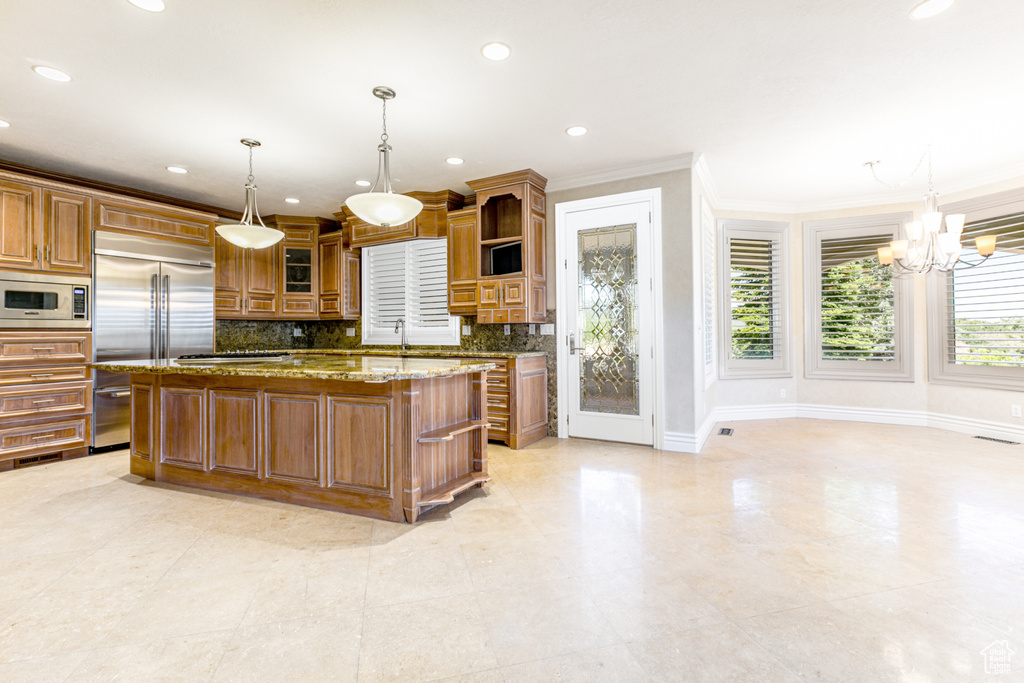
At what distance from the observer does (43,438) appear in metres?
4.12

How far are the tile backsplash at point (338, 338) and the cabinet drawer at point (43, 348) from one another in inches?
67.5

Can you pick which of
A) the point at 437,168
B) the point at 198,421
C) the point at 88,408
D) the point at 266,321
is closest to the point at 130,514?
the point at 198,421

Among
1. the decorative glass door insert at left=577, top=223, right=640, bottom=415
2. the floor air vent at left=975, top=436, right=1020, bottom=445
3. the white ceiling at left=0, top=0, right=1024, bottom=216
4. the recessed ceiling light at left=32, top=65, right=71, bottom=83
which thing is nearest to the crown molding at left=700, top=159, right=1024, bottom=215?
the white ceiling at left=0, top=0, right=1024, bottom=216

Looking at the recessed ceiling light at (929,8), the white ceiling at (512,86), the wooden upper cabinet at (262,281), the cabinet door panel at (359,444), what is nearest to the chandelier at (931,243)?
the white ceiling at (512,86)

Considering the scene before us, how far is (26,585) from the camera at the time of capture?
208 centimetres

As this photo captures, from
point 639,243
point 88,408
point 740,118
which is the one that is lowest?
point 88,408

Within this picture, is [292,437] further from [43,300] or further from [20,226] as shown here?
[20,226]

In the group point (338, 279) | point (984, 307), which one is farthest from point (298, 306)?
point (984, 307)

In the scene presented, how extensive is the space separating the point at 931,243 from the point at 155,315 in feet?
24.7

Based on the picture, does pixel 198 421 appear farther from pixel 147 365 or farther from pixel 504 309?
pixel 504 309

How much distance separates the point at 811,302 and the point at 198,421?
6.47 m

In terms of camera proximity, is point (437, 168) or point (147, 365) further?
point (437, 168)

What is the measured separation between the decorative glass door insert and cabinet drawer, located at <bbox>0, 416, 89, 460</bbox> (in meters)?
4.67

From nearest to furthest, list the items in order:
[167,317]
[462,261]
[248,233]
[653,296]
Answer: [248,233] → [653,296] → [167,317] → [462,261]
